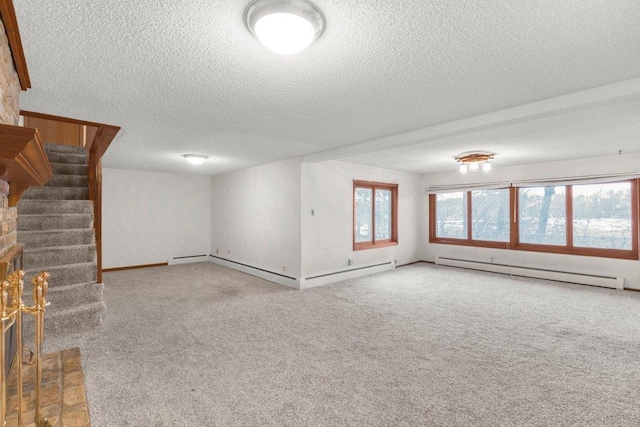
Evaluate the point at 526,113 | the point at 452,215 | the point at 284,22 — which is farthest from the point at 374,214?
the point at 284,22

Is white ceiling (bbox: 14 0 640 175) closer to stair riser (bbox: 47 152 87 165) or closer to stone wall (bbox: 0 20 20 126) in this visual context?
stone wall (bbox: 0 20 20 126)

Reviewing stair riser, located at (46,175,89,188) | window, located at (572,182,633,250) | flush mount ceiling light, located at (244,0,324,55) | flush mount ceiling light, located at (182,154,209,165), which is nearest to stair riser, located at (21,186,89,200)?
stair riser, located at (46,175,89,188)

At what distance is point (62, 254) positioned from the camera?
10.8ft

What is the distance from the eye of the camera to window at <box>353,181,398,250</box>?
6318 mm

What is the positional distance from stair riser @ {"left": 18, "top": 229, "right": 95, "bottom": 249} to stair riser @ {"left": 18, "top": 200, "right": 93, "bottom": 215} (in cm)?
34

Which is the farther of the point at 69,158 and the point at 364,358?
the point at 69,158

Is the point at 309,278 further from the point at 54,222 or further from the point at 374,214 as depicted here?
the point at 54,222

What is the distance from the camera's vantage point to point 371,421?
1.88 m

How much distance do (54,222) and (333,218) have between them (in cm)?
394

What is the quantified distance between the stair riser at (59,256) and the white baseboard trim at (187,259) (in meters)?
3.93

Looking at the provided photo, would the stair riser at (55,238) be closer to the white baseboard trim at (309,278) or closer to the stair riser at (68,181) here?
the stair riser at (68,181)

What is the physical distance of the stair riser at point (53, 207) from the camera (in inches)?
137

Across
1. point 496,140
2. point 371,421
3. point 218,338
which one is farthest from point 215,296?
point 496,140

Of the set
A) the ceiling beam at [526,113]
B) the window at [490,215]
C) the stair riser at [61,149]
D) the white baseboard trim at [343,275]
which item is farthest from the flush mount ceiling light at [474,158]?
the stair riser at [61,149]
